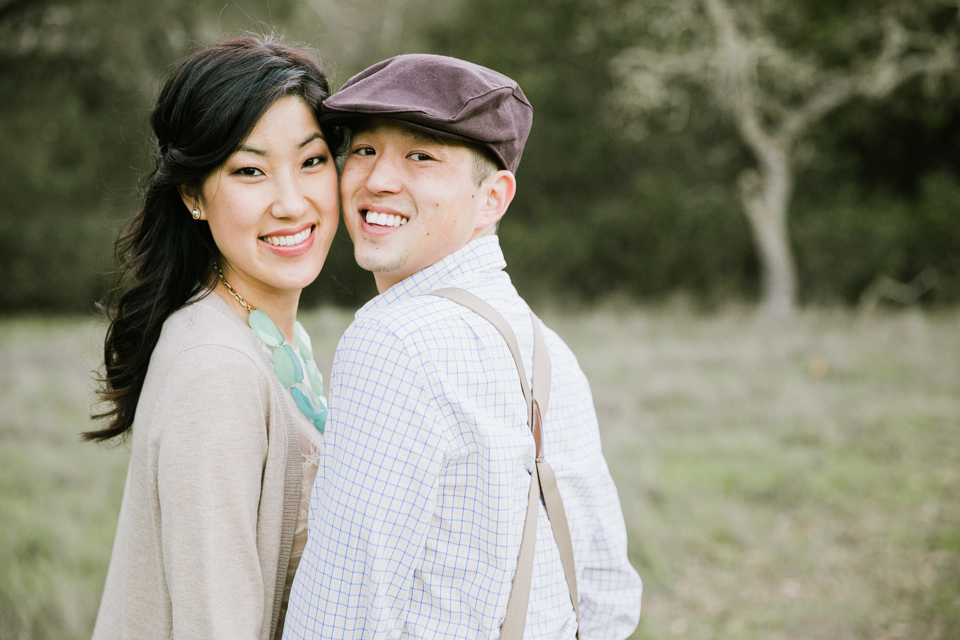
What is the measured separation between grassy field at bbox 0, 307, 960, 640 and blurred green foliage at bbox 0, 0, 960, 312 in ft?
14.0

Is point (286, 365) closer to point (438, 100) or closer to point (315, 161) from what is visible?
point (315, 161)

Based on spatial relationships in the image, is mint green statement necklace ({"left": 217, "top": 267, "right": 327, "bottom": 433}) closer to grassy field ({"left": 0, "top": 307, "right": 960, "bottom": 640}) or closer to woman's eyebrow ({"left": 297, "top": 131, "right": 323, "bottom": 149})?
woman's eyebrow ({"left": 297, "top": 131, "right": 323, "bottom": 149})

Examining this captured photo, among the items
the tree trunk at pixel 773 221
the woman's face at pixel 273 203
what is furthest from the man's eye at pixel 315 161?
the tree trunk at pixel 773 221

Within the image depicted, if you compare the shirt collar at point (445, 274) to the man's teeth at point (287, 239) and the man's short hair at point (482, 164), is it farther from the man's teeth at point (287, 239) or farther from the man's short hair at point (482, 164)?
the man's teeth at point (287, 239)

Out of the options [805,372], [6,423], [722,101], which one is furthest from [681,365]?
[6,423]

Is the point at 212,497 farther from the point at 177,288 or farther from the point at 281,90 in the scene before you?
the point at 281,90

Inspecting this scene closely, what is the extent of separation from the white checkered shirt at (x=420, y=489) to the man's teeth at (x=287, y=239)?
1.34 ft

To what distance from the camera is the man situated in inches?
52.5

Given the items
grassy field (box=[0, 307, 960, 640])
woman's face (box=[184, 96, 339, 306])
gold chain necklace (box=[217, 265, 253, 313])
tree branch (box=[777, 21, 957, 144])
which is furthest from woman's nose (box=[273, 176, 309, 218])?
tree branch (box=[777, 21, 957, 144])

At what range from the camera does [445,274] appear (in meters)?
1.66

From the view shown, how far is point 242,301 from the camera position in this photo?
1.85 m

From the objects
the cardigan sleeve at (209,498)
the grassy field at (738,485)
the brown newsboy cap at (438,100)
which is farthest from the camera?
the grassy field at (738,485)

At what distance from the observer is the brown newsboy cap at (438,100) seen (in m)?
1.57

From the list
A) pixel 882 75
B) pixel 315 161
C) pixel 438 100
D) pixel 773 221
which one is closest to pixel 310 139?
pixel 315 161
